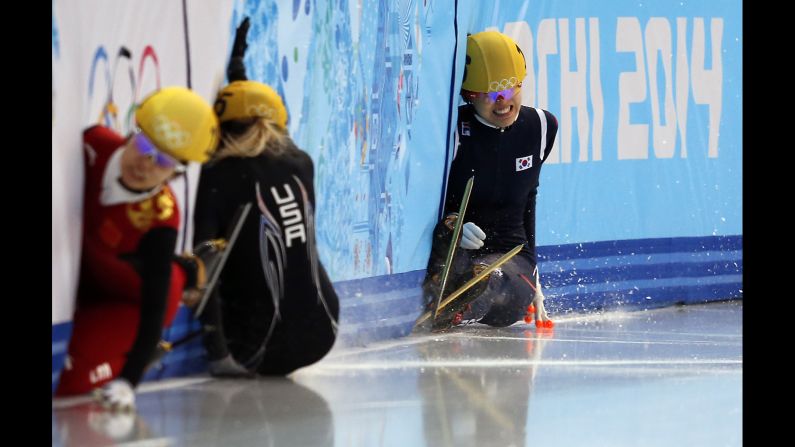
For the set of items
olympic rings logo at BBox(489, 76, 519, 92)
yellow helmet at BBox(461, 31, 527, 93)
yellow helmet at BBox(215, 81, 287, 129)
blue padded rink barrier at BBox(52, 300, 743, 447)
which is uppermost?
yellow helmet at BBox(461, 31, 527, 93)

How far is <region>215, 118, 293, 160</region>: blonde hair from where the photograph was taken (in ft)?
16.3

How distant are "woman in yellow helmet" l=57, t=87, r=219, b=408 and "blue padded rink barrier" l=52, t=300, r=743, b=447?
0.15m

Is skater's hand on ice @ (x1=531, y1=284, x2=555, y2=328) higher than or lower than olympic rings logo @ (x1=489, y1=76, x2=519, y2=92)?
lower

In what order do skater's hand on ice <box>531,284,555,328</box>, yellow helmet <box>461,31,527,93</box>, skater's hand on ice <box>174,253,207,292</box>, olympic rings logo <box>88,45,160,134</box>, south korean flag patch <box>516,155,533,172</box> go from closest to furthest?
1. olympic rings logo <box>88,45,160,134</box>
2. skater's hand on ice <box>174,253,207,292</box>
3. yellow helmet <box>461,31,527,93</box>
4. south korean flag patch <box>516,155,533,172</box>
5. skater's hand on ice <box>531,284,555,328</box>

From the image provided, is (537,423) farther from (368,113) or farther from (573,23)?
(573,23)

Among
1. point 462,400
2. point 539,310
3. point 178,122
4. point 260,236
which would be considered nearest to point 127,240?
point 178,122

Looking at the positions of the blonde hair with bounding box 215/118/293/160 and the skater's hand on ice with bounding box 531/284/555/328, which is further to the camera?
the skater's hand on ice with bounding box 531/284/555/328

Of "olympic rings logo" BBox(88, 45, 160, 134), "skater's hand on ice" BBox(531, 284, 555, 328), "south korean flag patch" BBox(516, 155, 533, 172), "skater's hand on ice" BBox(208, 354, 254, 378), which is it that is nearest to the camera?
"olympic rings logo" BBox(88, 45, 160, 134)

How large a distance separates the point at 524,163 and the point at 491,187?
0.26m

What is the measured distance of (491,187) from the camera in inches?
280

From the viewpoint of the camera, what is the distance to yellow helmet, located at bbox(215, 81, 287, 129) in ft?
16.3

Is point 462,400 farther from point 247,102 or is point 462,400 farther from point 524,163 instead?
point 524,163

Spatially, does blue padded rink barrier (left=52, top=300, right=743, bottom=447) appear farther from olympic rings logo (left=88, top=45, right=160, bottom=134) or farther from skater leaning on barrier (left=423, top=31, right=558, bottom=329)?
olympic rings logo (left=88, top=45, right=160, bottom=134)

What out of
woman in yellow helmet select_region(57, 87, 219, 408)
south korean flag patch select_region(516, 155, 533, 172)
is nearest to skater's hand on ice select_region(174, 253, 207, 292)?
woman in yellow helmet select_region(57, 87, 219, 408)
